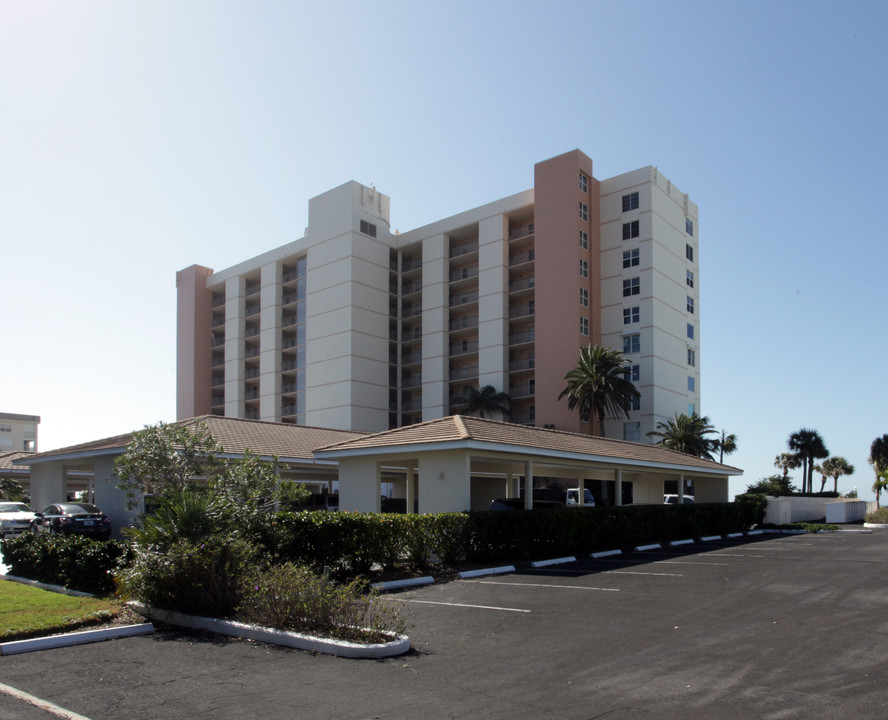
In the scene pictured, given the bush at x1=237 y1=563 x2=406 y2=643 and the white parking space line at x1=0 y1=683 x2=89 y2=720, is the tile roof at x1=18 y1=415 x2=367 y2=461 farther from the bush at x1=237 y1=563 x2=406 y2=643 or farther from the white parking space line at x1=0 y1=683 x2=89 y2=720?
the white parking space line at x1=0 y1=683 x2=89 y2=720

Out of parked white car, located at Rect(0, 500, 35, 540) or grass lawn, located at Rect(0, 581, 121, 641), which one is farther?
parked white car, located at Rect(0, 500, 35, 540)

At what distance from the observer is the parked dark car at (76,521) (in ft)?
84.3

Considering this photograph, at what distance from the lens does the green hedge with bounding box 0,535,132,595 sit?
13680mm

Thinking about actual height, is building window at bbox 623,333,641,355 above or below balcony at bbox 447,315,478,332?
below

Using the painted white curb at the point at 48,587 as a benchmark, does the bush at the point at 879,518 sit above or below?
below

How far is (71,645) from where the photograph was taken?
387 inches

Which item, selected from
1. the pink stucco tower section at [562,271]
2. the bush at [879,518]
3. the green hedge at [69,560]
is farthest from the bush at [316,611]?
the pink stucco tower section at [562,271]

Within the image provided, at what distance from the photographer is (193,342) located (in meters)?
89.6

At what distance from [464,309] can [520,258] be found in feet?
25.4

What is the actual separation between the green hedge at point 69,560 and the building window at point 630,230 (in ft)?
192

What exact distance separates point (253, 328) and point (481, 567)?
7369 centimetres

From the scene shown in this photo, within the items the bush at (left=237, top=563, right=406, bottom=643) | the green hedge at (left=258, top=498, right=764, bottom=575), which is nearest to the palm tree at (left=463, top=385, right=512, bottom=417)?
the green hedge at (left=258, top=498, right=764, bottom=575)

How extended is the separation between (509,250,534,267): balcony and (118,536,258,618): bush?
2440 inches

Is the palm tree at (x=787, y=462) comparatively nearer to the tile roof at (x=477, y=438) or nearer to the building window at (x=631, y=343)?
the building window at (x=631, y=343)
